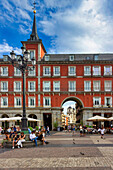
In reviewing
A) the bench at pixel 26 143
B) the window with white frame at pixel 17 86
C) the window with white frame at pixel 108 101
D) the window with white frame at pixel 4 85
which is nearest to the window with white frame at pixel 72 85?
the window with white frame at pixel 108 101

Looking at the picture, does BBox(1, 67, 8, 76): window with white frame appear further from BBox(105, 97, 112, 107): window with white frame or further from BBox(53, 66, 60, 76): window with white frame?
BBox(105, 97, 112, 107): window with white frame

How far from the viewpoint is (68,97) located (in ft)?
151

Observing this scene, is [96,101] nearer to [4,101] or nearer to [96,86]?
[96,86]

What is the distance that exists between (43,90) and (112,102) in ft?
47.9

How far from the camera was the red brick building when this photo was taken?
150 feet

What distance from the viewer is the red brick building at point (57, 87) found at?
4562cm

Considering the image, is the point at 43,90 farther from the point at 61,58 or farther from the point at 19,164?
the point at 19,164

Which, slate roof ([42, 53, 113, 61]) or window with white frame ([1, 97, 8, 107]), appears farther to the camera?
slate roof ([42, 53, 113, 61])

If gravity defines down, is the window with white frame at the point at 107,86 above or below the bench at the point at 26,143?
above

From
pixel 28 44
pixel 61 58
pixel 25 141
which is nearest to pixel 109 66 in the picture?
pixel 61 58

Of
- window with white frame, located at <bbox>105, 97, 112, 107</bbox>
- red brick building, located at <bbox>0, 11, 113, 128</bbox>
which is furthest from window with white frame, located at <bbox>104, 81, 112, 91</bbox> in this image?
window with white frame, located at <bbox>105, 97, 112, 107</bbox>

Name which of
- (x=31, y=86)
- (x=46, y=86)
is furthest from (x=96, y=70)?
(x=31, y=86)

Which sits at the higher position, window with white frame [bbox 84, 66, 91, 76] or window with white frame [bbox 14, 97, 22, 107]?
window with white frame [bbox 84, 66, 91, 76]

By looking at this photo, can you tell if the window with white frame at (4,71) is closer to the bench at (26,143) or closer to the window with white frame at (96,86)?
the window with white frame at (96,86)
